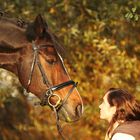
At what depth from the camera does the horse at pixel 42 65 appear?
487 cm

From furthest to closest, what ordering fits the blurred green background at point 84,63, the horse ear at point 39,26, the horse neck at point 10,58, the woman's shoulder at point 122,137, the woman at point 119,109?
the blurred green background at point 84,63 < the horse neck at point 10,58 < the horse ear at point 39,26 < the woman at point 119,109 < the woman's shoulder at point 122,137

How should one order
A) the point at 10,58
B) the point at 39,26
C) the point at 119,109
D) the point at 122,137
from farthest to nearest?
1. the point at 10,58
2. the point at 39,26
3. the point at 119,109
4. the point at 122,137

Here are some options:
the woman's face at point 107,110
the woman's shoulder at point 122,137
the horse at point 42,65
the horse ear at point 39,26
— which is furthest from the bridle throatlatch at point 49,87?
the woman's shoulder at point 122,137

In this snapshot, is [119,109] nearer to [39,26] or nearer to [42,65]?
[42,65]

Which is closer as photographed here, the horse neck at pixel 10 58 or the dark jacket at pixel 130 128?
the dark jacket at pixel 130 128

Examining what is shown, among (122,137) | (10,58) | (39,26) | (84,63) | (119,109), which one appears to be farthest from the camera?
(84,63)

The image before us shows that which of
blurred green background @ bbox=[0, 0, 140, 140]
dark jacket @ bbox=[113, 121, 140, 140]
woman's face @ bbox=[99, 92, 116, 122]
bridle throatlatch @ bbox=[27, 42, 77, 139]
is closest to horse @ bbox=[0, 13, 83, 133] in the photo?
bridle throatlatch @ bbox=[27, 42, 77, 139]

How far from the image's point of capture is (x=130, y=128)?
3645mm

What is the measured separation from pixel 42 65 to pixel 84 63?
4.74 meters

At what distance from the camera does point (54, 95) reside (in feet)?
16.0

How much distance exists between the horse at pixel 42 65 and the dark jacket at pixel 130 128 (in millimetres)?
1192

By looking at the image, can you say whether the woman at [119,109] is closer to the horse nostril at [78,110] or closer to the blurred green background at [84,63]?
the horse nostril at [78,110]

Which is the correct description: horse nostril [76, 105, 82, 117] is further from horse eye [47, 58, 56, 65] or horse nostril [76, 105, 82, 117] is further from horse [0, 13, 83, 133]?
horse eye [47, 58, 56, 65]

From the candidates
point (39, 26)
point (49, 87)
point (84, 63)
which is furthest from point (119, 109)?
point (84, 63)
